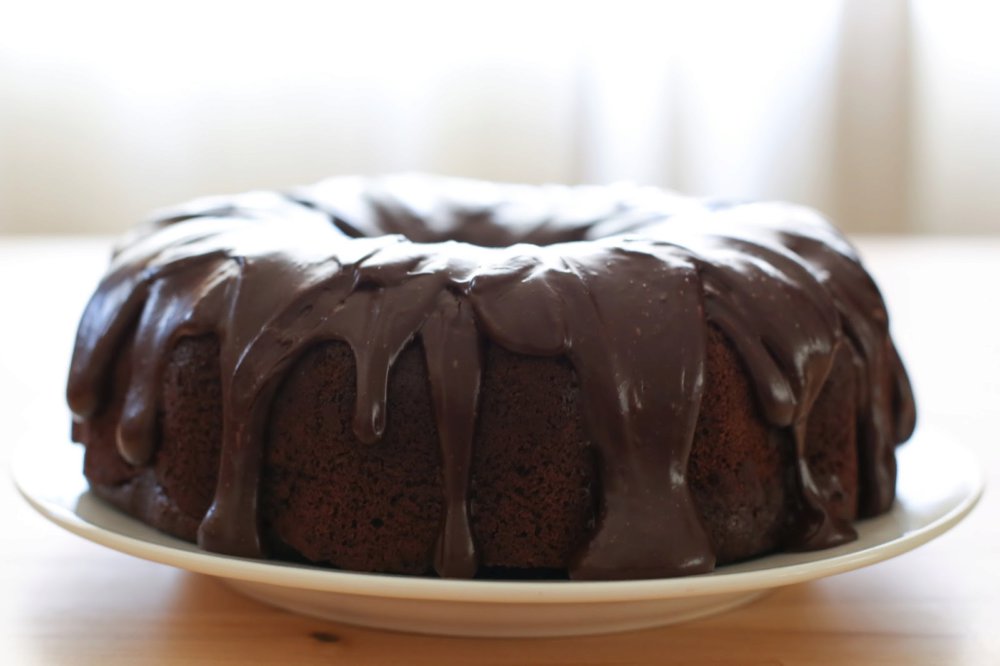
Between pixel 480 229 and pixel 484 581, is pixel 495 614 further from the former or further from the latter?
pixel 480 229

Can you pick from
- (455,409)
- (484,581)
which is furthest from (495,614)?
(455,409)

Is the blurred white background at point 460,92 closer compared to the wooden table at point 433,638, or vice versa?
the wooden table at point 433,638

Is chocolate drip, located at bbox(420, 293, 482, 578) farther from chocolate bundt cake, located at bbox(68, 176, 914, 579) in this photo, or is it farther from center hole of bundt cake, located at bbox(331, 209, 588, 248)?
center hole of bundt cake, located at bbox(331, 209, 588, 248)

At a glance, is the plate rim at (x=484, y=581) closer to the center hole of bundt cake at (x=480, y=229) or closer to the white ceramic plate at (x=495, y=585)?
the white ceramic plate at (x=495, y=585)

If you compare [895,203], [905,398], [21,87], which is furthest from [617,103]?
[905,398]

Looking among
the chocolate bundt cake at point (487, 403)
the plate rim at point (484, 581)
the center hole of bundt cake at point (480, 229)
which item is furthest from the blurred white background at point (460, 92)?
the plate rim at point (484, 581)

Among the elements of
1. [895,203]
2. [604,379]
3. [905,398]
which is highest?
[604,379]

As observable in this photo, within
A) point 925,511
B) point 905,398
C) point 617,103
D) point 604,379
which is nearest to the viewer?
point 604,379

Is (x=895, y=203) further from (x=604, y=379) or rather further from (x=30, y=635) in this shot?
(x=30, y=635)
